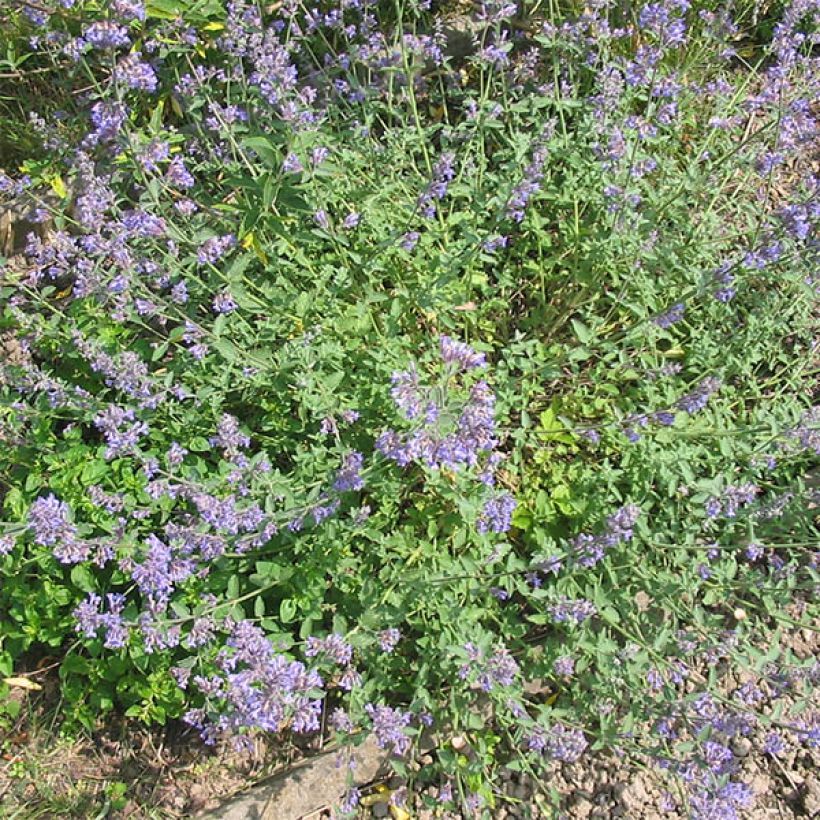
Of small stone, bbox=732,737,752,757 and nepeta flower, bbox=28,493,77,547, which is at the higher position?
nepeta flower, bbox=28,493,77,547

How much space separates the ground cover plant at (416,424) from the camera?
120 inches

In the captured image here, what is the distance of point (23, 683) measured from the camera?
13.1 feet

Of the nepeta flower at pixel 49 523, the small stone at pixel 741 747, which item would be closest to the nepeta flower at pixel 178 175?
the nepeta flower at pixel 49 523

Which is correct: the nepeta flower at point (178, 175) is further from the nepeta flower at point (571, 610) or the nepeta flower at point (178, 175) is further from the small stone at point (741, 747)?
the small stone at point (741, 747)

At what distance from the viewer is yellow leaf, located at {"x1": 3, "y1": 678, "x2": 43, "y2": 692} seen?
13.1ft

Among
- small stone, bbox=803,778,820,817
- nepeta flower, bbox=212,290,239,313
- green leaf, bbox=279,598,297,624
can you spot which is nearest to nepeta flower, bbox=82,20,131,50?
nepeta flower, bbox=212,290,239,313

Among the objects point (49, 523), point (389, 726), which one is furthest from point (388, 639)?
point (49, 523)

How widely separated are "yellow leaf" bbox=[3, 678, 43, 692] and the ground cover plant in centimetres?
19

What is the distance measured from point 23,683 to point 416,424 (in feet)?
8.85

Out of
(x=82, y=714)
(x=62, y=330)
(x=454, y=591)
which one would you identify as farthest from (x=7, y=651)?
(x=454, y=591)

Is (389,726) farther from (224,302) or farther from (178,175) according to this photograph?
(178,175)

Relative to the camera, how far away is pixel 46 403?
146 inches

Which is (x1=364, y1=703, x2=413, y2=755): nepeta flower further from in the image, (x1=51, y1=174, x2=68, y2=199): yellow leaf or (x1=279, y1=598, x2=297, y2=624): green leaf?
(x1=51, y1=174, x2=68, y2=199): yellow leaf

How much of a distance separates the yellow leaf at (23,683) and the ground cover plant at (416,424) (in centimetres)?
19
